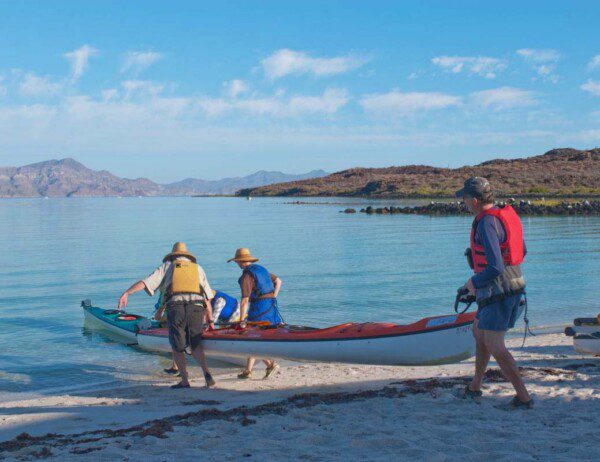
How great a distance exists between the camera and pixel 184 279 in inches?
329

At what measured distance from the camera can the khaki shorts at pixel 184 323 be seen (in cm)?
845

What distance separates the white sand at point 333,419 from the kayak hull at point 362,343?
0.33m

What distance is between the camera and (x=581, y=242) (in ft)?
107

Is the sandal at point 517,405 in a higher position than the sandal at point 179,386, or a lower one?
higher

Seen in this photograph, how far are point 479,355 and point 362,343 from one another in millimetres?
2040

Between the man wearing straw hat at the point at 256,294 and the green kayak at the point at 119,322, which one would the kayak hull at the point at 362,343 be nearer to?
the man wearing straw hat at the point at 256,294

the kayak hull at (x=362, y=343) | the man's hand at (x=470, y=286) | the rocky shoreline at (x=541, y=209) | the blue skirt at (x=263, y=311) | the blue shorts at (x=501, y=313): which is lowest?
the kayak hull at (x=362, y=343)

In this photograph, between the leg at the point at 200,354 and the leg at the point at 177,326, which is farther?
the leg at the point at 200,354

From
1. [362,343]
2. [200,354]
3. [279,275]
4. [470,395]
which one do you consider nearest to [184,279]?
[200,354]

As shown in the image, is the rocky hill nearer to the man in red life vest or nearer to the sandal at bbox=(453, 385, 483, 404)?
the sandal at bbox=(453, 385, 483, 404)

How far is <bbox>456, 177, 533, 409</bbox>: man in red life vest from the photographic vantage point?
19.7 feet

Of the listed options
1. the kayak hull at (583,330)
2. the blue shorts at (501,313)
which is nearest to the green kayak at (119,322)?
the kayak hull at (583,330)

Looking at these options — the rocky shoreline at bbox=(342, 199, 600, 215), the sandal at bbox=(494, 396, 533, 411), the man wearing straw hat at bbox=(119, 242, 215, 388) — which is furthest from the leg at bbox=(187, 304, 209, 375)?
the rocky shoreline at bbox=(342, 199, 600, 215)

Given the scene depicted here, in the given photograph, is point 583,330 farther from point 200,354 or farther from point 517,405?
point 200,354
